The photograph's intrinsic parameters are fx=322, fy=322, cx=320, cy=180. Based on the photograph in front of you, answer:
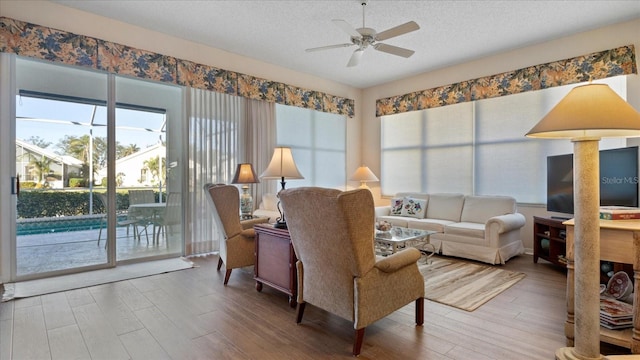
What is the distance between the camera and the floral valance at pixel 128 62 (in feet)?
10.9

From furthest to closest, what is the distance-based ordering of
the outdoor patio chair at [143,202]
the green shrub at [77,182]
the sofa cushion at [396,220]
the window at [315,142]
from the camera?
the window at [315,142] → the sofa cushion at [396,220] → the outdoor patio chair at [143,202] → the green shrub at [77,182]

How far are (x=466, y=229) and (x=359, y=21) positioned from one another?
3.00 metres

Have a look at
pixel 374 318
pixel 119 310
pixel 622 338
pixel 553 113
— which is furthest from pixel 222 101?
pixel 622 338

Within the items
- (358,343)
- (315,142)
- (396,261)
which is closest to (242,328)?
(358,343)

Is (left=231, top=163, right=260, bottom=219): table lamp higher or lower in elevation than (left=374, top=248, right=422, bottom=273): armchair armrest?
higher

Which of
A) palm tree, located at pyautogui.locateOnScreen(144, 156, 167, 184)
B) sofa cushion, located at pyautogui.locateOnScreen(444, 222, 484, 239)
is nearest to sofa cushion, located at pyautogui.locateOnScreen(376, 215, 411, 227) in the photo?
sofa cushion, located at pyautogui.locateOnScreen(444, 222, 484, 239)

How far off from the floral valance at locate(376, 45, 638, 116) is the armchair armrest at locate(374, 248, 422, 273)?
12.4ft

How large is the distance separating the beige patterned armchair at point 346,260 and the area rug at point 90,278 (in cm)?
234

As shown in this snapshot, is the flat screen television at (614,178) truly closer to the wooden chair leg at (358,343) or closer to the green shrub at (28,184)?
the wooden chair leg at (358,343)

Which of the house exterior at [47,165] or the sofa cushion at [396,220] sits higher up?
the house exterior at [47,165]

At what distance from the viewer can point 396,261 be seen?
6.93ft

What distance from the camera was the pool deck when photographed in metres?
3.46

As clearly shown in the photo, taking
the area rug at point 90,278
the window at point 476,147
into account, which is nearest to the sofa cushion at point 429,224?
the window at point 476,147

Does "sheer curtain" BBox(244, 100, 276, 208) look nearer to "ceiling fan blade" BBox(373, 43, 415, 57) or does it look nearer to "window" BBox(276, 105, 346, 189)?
"window" BBox(276, 105, 346, 189)
